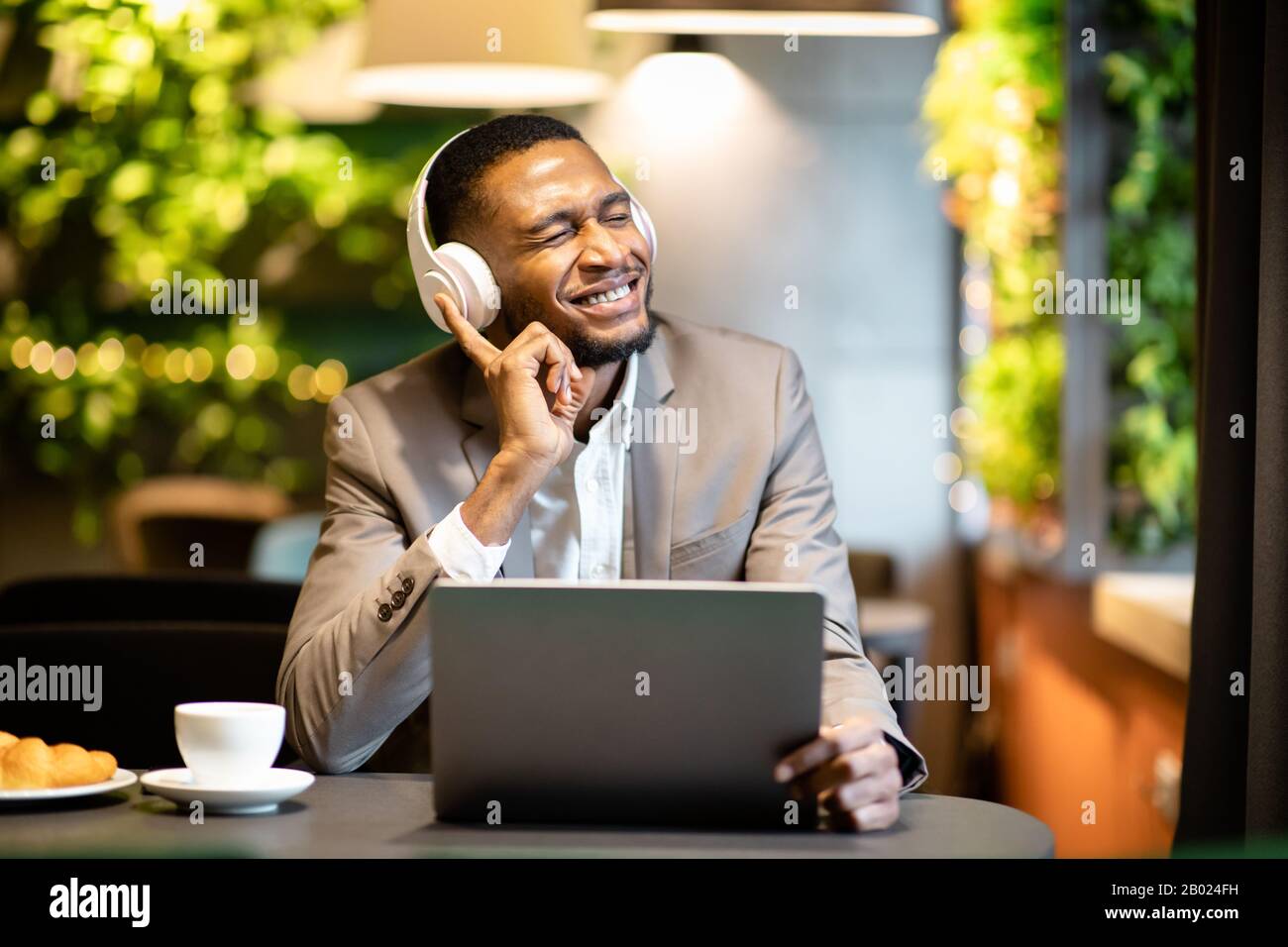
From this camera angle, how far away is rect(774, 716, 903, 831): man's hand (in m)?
1.41

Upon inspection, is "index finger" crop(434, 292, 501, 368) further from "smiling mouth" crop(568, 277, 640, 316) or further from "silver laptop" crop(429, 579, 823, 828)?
"silver laptop" crop(429, 579, 823, 828)

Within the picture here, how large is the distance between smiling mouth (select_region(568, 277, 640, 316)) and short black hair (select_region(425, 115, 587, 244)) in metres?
0.20

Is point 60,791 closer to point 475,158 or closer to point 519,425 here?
point 519,425

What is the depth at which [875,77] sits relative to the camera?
16.0 ft

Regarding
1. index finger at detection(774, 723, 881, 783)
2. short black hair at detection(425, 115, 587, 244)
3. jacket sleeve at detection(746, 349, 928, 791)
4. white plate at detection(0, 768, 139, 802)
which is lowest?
white plate at detection(0, 768, 139, 802)

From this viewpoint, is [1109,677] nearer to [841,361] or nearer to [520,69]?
[841,361]

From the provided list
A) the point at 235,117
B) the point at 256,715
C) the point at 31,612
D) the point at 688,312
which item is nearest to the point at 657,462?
the point at 256,715

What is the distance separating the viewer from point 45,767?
1474 millimetres

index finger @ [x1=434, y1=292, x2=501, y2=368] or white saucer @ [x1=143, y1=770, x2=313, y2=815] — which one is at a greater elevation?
index finger @ [x1=434, y1=292, x2=501, y2=368]

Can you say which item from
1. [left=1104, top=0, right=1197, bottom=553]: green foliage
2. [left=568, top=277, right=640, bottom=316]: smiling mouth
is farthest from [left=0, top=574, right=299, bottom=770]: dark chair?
[left=1104, top=0, right=1197, bottom=553]: green foliage

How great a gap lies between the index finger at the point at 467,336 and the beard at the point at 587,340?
0.29 ft

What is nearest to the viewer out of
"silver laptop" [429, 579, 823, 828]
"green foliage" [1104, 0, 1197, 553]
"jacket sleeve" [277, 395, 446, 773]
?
"silver laptop" [429, 579, 823, 828]

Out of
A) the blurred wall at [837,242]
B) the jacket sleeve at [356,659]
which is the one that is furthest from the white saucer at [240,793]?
the blurred wall at [837,242]

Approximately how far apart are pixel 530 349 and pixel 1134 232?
2214 millimetres
